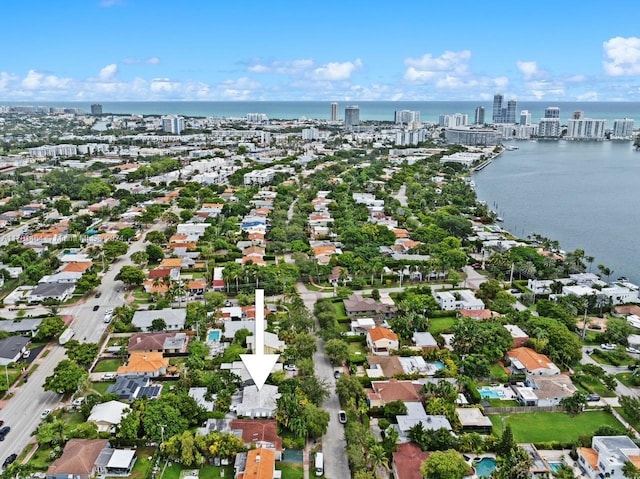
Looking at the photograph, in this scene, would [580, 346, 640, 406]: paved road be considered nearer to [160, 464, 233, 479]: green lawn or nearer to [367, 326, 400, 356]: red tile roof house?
[367, 326, 400, 356]: red tile roof house

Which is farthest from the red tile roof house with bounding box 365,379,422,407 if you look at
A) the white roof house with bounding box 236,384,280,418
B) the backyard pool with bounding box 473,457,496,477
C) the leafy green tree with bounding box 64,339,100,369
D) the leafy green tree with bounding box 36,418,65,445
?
the leafy green tree with bounding box 64,339,100,369

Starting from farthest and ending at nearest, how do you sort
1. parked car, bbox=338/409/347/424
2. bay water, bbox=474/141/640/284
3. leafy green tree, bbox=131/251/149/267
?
bay water, bbox=474/141/640/284, leafy green tree, bbox=131/251/149/267, parked car, bbox=338/409/347/424

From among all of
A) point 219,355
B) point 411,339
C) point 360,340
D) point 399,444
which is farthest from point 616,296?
point 219,355

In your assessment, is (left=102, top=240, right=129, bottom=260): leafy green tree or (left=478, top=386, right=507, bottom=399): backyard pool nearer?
(left=478, top=386, right=507, bottom=399): backyard pool

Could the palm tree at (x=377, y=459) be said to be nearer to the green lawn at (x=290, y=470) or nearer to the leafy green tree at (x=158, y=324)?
the green lawn at (x=290, y=470)

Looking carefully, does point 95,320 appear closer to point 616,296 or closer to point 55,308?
point 55,308

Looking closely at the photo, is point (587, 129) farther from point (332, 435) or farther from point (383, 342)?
point (332, 435)

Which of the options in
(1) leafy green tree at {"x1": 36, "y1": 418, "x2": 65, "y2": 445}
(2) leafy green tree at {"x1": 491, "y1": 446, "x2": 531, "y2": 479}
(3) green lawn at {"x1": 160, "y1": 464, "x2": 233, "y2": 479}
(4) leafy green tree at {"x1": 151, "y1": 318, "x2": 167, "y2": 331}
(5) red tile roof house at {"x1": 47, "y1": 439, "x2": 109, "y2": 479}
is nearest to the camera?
(2) leafy green tree at {"x1": 491, "y1": 446, "x2": 531, "y2": 479}
